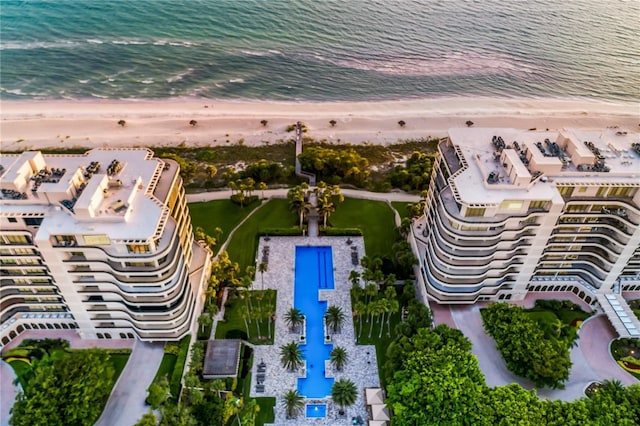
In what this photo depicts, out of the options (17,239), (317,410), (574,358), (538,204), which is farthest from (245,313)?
(574,358)

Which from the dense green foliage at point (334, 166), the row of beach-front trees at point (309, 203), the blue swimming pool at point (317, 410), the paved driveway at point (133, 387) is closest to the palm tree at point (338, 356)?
the blue swimming pool at point (317, 410)

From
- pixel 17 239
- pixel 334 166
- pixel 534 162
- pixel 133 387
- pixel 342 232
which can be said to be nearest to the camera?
pixel 17 239

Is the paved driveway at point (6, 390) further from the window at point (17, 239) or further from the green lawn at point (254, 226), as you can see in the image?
the green lawn at point (254, 226)

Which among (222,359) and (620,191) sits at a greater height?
(620,191)

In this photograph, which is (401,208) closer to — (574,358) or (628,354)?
(574,358)

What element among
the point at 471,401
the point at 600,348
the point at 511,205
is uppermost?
the point at 511,205

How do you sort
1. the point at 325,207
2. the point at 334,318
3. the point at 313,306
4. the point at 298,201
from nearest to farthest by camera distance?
the point at 334,318, the point at 313,306, the point at 298,201, the point at 325,207
